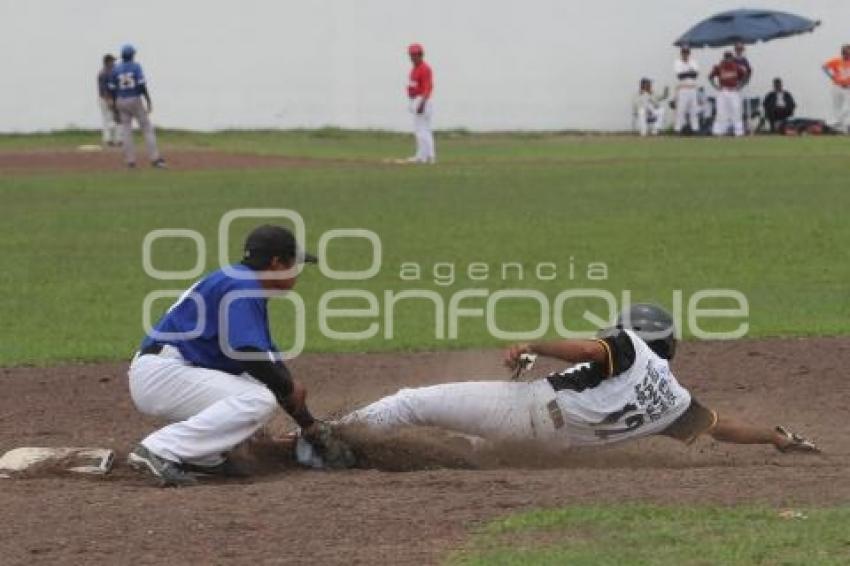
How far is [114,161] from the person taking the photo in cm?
3206

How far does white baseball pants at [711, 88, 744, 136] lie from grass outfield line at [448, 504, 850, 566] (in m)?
33.6

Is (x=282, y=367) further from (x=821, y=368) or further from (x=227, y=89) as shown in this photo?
(x=227, y=89)

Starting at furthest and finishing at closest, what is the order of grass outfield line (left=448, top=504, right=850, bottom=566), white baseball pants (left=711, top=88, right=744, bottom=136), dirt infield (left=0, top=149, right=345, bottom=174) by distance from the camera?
white baseball pants (left=711, top=88, right=744, bottom=136) → dirt infield (left=0, top=149, right=345, bottom=174) → grass outfield line (left=448, top=504, right=850, bottom=566)

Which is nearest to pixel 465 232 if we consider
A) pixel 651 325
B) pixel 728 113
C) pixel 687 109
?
pixel 651 325

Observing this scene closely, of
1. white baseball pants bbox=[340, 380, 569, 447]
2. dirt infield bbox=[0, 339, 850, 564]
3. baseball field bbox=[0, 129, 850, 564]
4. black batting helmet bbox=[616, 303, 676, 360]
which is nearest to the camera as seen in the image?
dirt infield bbox=[0, 339, 850, 564]

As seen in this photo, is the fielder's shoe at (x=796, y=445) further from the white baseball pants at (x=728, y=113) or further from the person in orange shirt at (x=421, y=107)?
the white baseball pants at (x=728, y=113)

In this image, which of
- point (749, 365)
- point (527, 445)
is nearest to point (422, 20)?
point (749, 365)

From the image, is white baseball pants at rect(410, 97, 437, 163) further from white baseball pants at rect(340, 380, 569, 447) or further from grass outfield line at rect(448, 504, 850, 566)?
grass outfield line at rect(448, 504, 850, 566)

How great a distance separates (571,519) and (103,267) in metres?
11.8

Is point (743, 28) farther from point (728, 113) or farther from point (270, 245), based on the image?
point (270, 245)

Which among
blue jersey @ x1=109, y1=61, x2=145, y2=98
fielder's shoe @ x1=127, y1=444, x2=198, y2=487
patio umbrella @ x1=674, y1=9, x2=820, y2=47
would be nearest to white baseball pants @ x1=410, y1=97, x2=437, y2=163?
blue jersey @ x1=109, y1=61, x2=145, y2=98

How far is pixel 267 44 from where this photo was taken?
137ft

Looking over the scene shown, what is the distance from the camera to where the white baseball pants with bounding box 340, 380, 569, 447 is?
349 inches

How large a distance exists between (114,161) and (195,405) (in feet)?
78.5
